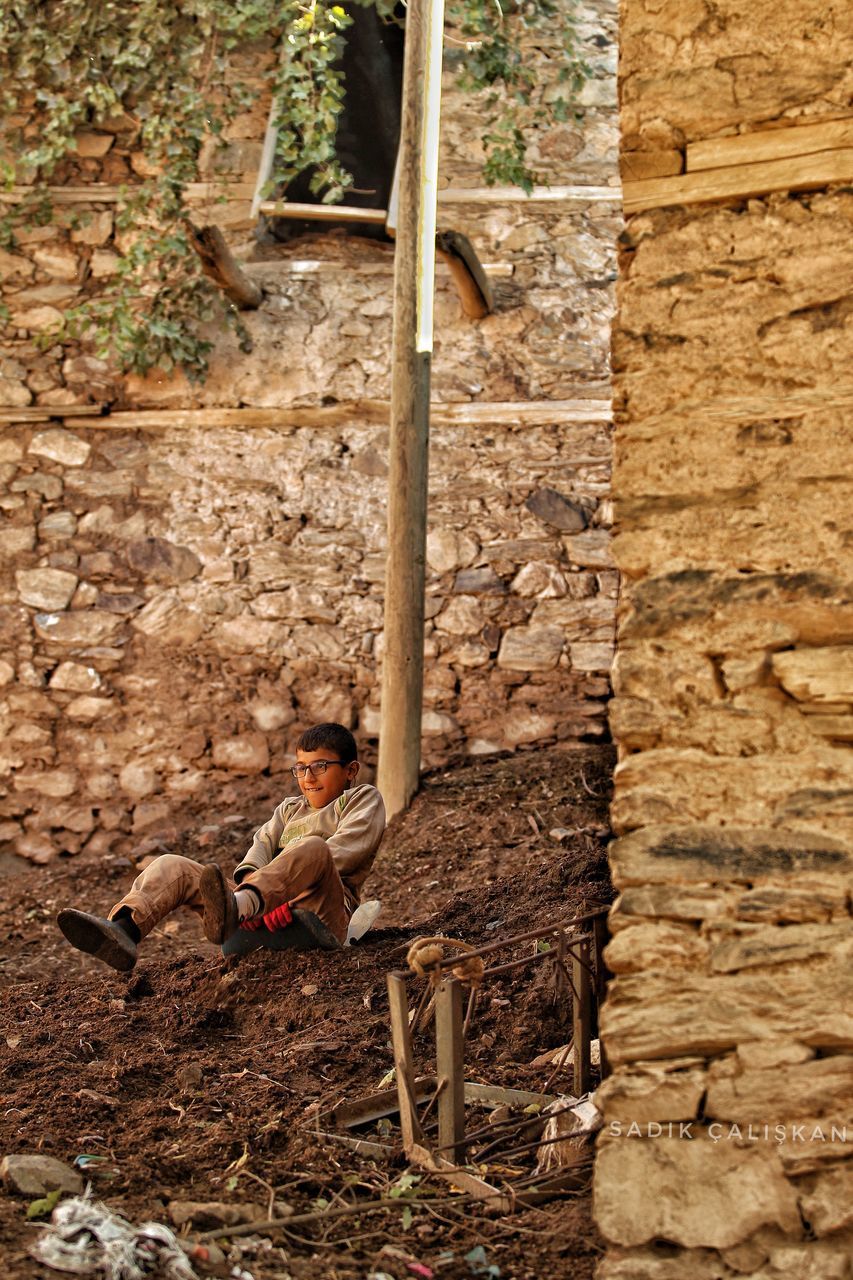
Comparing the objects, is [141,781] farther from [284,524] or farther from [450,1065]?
[450,1065]

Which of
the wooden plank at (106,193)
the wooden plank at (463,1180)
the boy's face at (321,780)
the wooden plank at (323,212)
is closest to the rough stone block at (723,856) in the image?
the wooden plank at (463,1180)

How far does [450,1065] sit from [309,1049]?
94cm

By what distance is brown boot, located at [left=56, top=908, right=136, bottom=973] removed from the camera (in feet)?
13.3

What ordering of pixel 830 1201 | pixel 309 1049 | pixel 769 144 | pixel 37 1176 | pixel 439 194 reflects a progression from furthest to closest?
1. pixel 439 194
2. pixel 309 1049
3. pixel 37 1176
4. pixel 769 144
5. pixel 830 1201

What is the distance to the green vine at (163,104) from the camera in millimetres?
7156

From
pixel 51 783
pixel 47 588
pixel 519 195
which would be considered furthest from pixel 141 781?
pixel 519 195

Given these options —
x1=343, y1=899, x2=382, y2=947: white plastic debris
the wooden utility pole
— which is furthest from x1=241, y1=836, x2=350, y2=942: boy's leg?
the wooden utility pole

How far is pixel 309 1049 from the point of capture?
399 centimetres

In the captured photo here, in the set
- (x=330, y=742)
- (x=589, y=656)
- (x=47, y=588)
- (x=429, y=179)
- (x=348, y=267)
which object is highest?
(x=429, y=179)

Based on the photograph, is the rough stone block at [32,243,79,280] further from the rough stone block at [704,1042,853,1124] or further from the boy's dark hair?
the rough stone block at [704,1042,853,1124]

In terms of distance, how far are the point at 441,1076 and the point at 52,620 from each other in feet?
14.9

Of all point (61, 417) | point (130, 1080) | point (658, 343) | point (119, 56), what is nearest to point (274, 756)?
point (61, 417)

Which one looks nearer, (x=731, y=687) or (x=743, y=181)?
(x=731, y=687)

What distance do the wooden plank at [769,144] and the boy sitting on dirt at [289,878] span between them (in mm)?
2353
